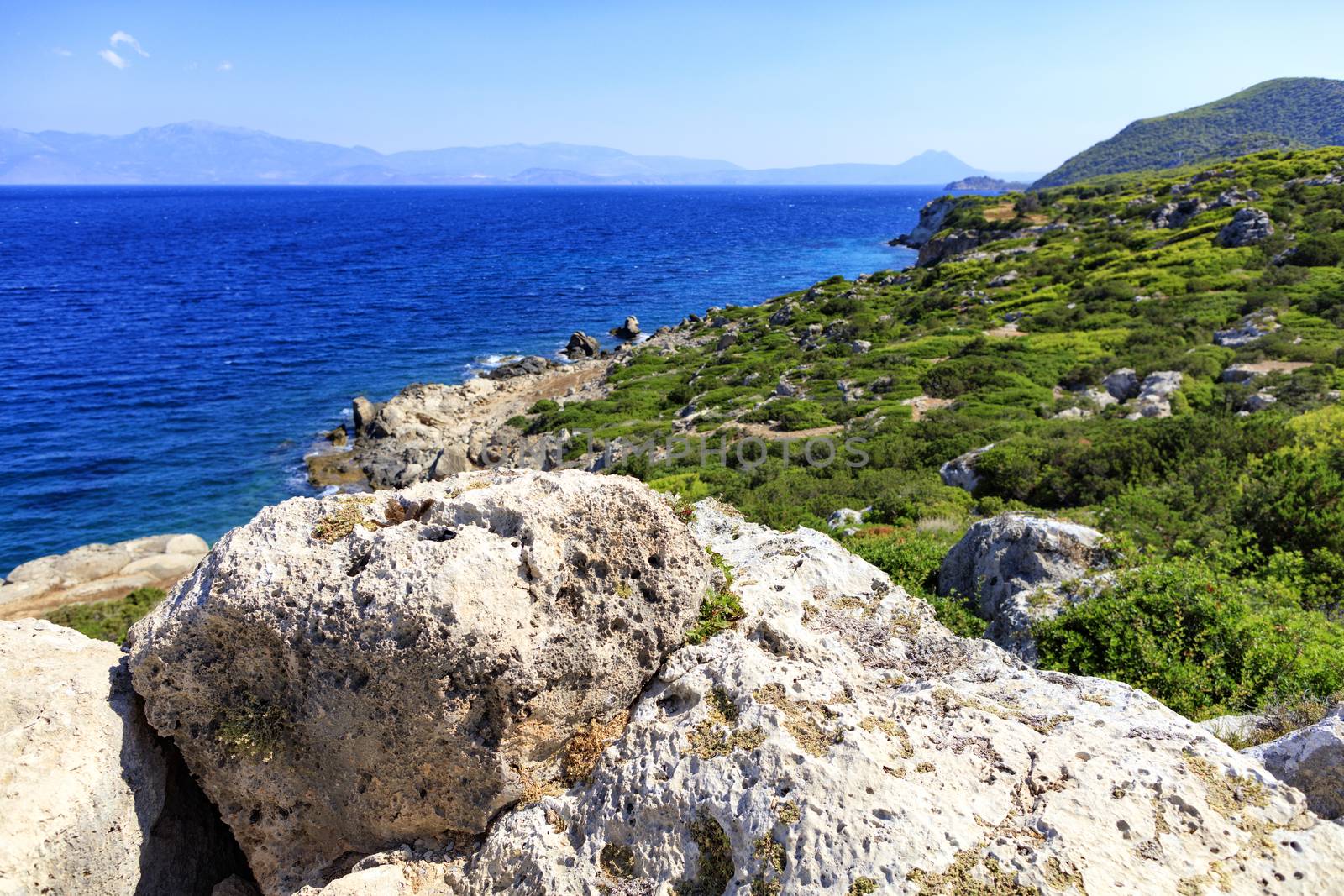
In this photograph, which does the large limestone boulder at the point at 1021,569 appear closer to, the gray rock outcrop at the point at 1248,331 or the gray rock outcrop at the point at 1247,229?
the gray rock outcrop at the point at 1248,331

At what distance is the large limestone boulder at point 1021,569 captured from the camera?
30.0 ft

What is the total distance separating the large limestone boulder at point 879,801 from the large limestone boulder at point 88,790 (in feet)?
5.86

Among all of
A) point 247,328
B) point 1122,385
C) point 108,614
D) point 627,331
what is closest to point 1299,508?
point 1122,385

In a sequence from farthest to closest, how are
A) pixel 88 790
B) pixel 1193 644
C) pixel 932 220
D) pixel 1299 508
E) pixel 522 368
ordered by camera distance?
pixel 932 220 < pixel 522 368 < pixel 1299 508 < pixel 1193 644 < pixel 88 790

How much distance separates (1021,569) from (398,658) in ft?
25.7

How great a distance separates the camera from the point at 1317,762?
524 cm

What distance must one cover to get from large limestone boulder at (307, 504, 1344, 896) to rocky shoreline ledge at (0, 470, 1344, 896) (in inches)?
A: 0.8

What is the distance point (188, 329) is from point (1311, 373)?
71253mm

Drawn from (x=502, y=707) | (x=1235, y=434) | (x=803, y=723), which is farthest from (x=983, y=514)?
(x=502, y=707)

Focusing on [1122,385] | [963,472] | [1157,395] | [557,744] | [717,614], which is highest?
[717,614]

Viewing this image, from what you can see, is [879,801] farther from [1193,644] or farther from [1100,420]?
[1100,420]

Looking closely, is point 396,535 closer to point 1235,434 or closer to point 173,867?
point 173,867

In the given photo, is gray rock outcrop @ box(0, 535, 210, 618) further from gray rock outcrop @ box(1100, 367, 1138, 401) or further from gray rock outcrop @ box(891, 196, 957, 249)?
gray rock outcrop @ box(891, 196, 957, 249)

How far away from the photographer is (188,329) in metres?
61.9
